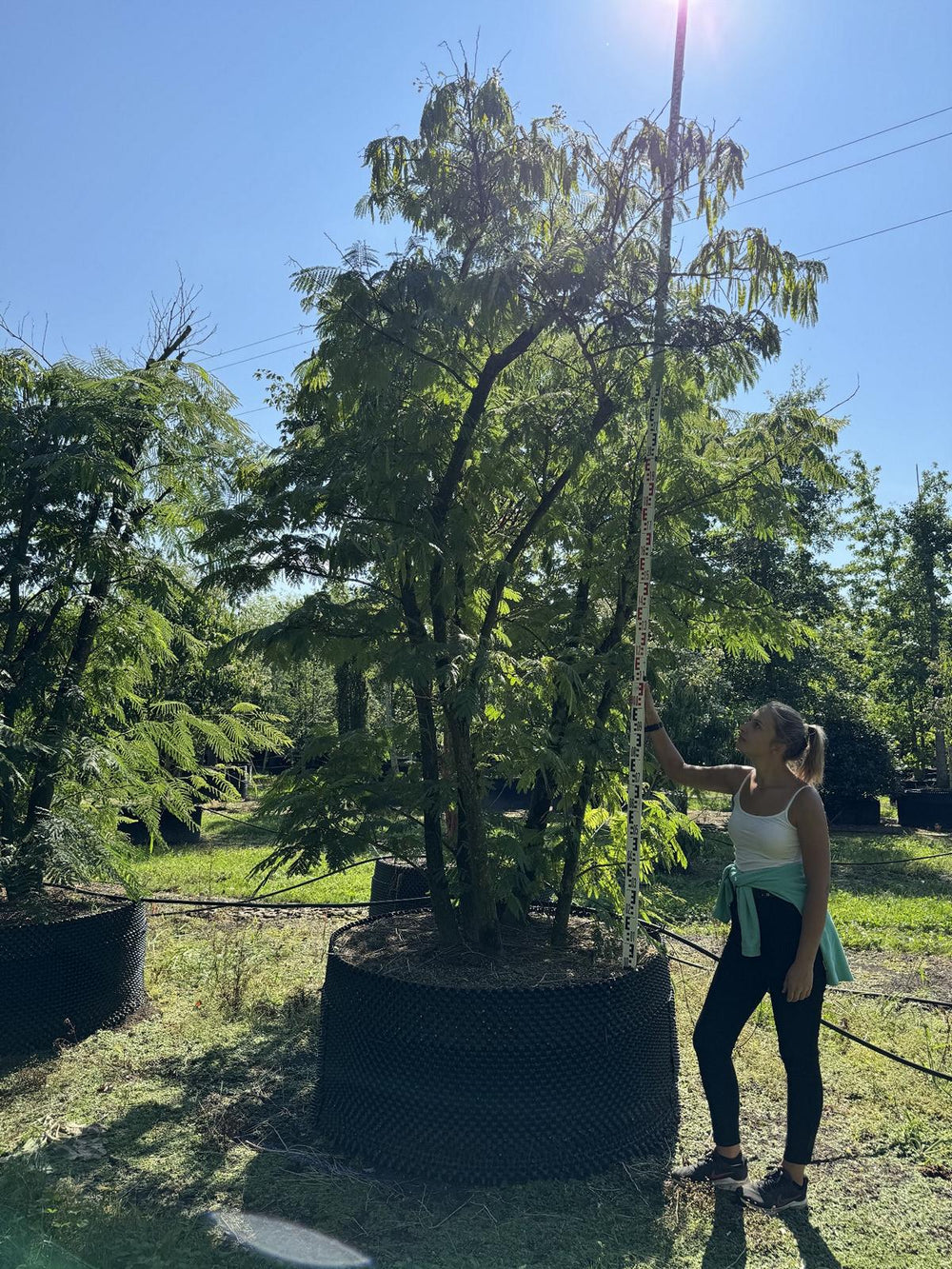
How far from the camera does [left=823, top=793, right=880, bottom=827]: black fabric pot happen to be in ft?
46.2

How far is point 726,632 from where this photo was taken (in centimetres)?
454

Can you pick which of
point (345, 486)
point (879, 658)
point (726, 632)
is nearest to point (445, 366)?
point (345, 486)

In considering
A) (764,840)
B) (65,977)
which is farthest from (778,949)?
(65,977)

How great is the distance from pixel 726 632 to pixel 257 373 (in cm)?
1159

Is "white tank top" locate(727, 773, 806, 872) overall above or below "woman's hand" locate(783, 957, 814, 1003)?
above

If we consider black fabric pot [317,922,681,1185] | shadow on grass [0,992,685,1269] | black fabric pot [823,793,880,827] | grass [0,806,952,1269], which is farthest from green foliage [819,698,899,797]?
shadow on grass [0,992,685,1269]

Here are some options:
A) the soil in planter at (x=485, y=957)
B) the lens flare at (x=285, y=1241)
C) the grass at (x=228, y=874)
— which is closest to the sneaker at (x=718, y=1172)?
the soil in planter at (x=485, y=957)

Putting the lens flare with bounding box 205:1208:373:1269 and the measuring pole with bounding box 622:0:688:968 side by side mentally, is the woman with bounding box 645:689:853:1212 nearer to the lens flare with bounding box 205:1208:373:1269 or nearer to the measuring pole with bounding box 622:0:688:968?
the measuring pole with bounding box 622:0:688:968

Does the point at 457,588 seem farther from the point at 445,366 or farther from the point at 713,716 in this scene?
the point at 713,716

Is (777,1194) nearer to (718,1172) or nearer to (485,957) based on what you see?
(718,1172)

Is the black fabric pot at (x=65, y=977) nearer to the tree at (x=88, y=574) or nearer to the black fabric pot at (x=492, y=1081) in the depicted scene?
the tree at (x=88, y=574)

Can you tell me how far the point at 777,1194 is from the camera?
3289mm

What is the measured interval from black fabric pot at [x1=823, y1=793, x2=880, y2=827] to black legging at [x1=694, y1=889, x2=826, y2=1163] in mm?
11411

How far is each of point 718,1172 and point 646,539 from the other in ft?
7.82
